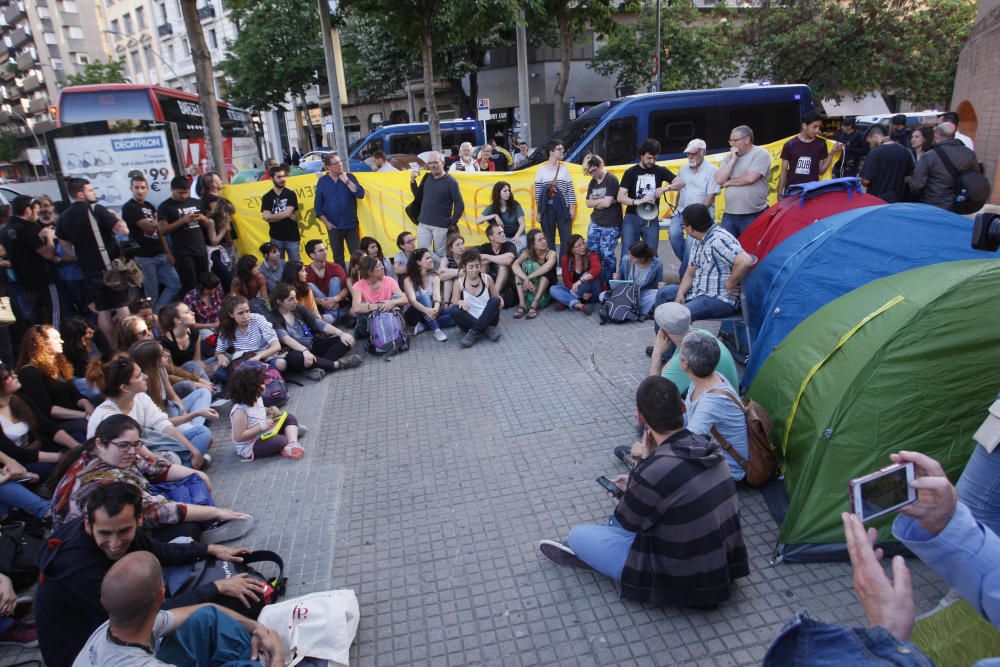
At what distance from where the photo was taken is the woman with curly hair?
16.4 ft

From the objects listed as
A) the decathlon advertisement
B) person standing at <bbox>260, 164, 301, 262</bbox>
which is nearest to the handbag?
person standing at <bbox>260, 164, 301, 262</bbox>

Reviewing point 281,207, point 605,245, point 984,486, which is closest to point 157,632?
point 984,486

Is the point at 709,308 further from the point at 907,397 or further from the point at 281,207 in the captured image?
the point at 281,207

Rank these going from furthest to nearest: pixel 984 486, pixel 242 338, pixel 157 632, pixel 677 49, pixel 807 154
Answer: pixel 677 49 < pixel 807 154 < pixel 242 338 < pixel 157 632 < pixel 984 486

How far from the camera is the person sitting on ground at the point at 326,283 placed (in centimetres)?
797

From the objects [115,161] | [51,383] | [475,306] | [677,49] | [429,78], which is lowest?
[475,306]

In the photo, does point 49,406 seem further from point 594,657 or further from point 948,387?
point 948,387

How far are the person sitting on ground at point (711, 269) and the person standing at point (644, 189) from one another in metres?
1.88

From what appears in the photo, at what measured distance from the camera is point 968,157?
24.5 feet

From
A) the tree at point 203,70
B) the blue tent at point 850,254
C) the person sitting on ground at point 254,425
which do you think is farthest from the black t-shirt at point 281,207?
the blue tent at point 850,254

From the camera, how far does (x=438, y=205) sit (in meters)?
8.51

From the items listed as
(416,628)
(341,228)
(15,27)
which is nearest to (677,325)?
(416,628)

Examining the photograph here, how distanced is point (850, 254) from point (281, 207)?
7.18 metres

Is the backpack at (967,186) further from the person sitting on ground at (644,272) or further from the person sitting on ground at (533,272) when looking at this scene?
the person sitting on ground at (533,272)
